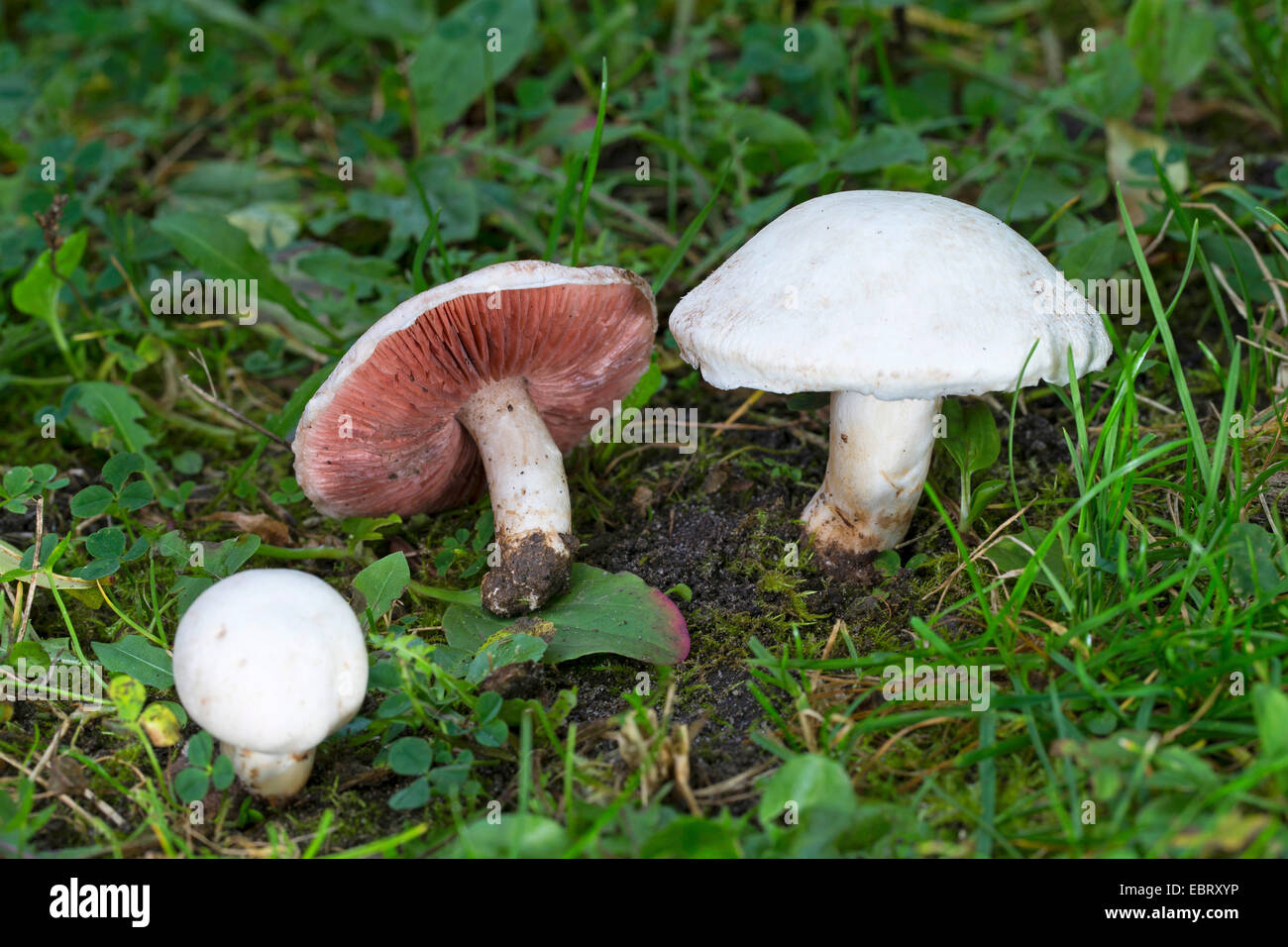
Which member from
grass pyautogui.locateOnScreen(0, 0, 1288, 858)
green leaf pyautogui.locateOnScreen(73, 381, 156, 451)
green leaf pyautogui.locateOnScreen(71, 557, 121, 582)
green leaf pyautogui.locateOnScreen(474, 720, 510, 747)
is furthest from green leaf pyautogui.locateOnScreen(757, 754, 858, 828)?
green leaf pyautogui.locateOnScreen(73, 381, 156, 451)

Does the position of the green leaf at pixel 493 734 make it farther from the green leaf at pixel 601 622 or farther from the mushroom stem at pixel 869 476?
the mushroom stem at pixel 869 476

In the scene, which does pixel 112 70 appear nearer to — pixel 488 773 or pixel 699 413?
pixel 699 413

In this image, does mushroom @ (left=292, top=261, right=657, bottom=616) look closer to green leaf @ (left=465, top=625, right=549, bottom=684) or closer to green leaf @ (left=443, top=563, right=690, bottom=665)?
green leaf @ (left=443, top=563, right=690, bottom=665)

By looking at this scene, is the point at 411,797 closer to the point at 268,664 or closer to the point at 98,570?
the point at 268,664

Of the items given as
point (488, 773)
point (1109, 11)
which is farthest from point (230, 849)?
point (1109, 11)

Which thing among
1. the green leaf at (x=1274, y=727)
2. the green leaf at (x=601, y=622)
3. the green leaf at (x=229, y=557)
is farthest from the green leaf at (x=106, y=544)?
the green leaf at (x=1274, y=727)

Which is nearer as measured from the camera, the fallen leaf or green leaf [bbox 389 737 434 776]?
green leaf [bbox 389 737 434 776]
